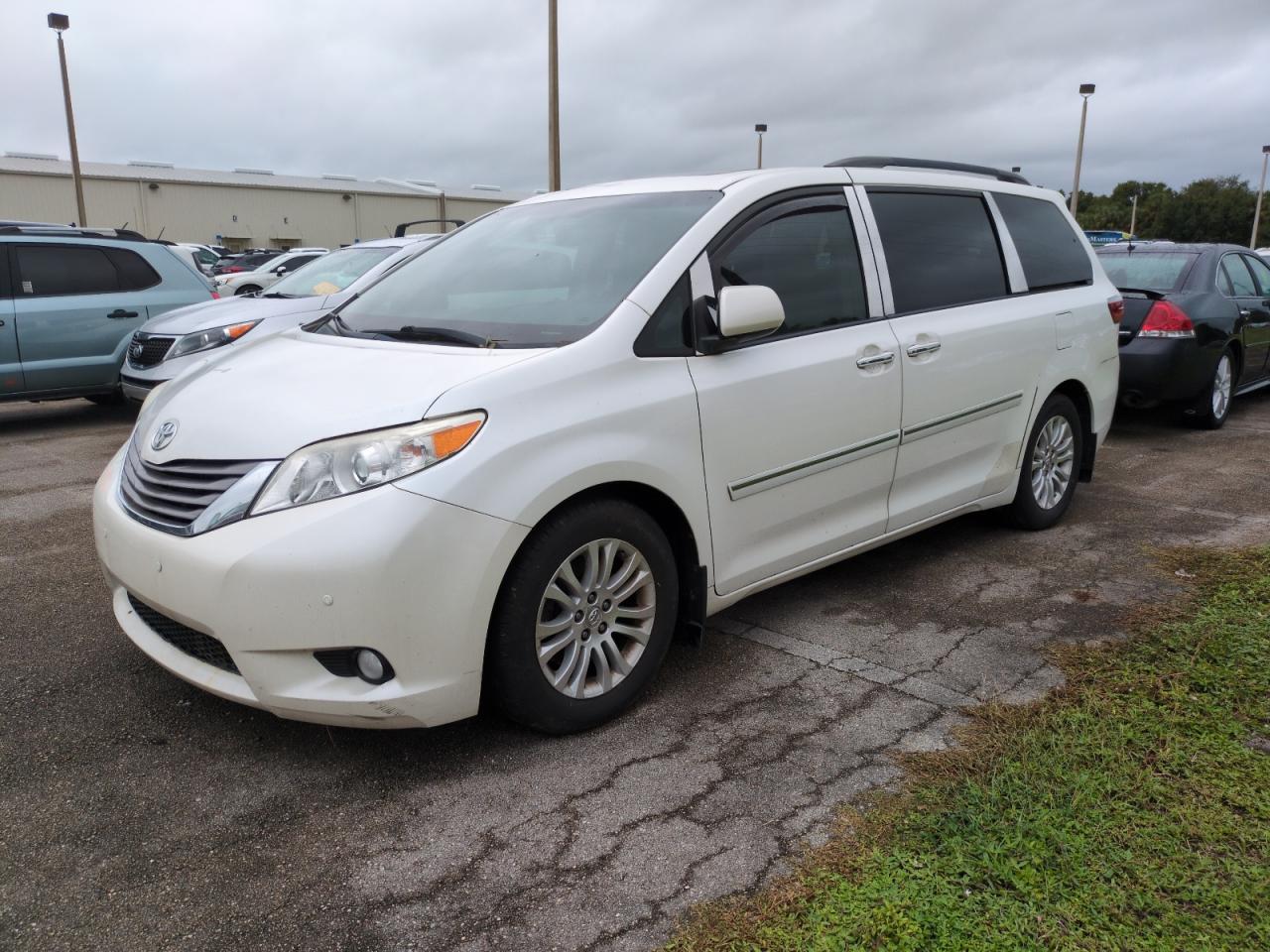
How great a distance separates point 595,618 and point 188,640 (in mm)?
1197

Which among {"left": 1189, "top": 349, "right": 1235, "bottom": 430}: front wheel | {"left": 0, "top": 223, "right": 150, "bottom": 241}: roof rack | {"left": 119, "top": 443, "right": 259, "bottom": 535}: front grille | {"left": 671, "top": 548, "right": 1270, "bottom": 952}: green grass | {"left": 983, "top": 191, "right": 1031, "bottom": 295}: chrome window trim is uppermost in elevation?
{"left": 0, "top": 223, "right": 150, "bottom": 241}: roof rack

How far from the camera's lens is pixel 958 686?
333 centimetres

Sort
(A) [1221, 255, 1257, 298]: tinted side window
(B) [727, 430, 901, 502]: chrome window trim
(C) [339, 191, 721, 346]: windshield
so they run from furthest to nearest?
(A) [1221, 255, 1257, 298]: tinted side window, (B) [727, 430, 901, 502]: chrome window trim, (C) [339, 191, 721, 346]: windshield

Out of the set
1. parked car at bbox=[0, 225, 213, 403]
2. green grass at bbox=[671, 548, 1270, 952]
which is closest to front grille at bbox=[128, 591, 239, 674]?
green grass at bbox=[671, 548, 1270, 952]

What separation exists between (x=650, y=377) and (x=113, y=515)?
68.9 inches

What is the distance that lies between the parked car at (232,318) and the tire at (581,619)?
15.9 ft

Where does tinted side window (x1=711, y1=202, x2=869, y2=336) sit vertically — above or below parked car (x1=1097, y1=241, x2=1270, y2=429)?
above

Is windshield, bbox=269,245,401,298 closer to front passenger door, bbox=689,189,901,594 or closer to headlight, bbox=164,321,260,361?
headlight, bbox=164,321,260,361

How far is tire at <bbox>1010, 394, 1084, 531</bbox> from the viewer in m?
4.80

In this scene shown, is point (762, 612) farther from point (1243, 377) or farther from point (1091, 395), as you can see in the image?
point (1243, 377)

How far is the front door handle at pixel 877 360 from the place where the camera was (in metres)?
3.69

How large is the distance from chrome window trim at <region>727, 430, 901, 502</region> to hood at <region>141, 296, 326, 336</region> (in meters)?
5.49

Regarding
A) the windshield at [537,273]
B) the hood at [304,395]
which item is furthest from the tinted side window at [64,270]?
the hood at [304,395]

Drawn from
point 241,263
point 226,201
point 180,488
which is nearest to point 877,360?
point 180,488
